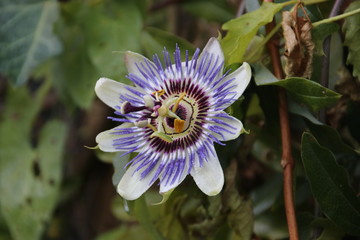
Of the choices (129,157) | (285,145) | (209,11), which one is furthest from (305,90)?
(209,11)

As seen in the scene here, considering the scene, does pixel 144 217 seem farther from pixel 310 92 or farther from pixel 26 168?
pixel 26 168

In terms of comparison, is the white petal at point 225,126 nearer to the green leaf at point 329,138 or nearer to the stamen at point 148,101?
the stamen at point 148,101

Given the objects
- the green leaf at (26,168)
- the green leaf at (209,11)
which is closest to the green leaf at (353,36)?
the green leaf at (209,11)

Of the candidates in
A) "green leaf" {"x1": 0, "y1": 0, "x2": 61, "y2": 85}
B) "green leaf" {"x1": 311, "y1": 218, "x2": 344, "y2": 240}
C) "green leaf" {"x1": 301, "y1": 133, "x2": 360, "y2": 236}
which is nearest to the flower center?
"green leaf" {"x1": 301, "y1": 133, "x2": 360, "y2": 236}

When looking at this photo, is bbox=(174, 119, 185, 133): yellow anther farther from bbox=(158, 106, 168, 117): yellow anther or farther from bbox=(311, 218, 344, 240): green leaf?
bbox=(311, 218, 344, 240): green leaf

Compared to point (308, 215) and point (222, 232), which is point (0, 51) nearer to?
point (222, 232)

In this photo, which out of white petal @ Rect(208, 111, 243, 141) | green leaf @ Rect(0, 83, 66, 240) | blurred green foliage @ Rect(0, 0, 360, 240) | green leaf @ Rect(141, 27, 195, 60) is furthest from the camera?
green leaf @ Rect(0, 83, 66, 240)

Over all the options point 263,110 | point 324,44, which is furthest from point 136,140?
point 324,44
